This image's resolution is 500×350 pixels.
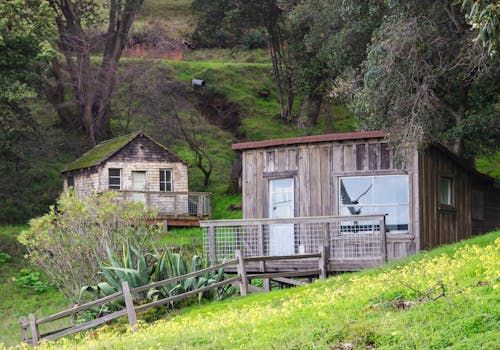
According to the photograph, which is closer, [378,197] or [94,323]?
[94,323]

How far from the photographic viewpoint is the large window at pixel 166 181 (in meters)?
45.2

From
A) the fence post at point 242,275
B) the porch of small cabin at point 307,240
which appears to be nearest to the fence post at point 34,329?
the fence post at point 242,275

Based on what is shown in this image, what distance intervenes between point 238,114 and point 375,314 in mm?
49297

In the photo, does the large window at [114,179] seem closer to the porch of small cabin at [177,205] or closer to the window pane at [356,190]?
the porch of small cabin at [177,205]

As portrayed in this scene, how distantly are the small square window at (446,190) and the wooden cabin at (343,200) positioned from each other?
0.09 ft

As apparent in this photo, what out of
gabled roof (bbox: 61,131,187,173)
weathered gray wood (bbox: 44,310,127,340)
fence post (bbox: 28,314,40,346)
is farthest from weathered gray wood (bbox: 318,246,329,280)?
gabled roof (bbox: 61,131,187,173)

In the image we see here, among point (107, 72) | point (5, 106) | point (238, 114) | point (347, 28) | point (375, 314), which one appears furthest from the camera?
point (238, 114)

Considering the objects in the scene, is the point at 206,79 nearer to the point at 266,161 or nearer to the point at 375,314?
the point at 266,161

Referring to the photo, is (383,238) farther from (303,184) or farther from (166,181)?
(166,181)

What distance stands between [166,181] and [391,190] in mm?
22134

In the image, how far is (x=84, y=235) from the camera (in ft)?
83.0

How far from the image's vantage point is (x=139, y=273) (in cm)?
2156

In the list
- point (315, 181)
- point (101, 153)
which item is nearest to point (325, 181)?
point (315, 181)

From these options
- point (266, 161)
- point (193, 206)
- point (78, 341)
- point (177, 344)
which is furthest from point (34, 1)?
point (177, 344)
